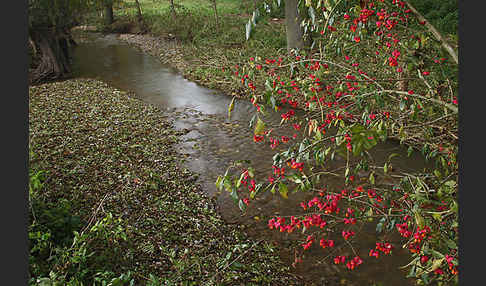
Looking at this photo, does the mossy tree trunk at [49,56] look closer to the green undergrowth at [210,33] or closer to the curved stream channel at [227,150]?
the curved stream channel at [227,150]

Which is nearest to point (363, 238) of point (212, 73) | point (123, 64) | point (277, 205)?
point (277, 205)

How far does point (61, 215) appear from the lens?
12.6 feet

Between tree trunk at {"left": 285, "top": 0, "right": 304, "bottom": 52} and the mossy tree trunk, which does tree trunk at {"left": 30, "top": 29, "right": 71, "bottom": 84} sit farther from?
tree trunk at {"left": 285, "top": 0, "right": 304, "bottom": 52}

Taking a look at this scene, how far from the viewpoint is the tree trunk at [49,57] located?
1160cm

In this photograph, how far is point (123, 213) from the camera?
445 cm

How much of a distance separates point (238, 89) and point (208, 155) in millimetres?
4012

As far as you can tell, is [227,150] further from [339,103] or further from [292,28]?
[292,28]

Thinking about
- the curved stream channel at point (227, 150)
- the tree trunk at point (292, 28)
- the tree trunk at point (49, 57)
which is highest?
the tree trunk at point (292, 28)

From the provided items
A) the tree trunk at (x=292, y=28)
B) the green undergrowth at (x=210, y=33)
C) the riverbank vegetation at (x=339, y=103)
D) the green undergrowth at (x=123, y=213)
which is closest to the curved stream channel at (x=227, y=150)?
the riverbank vegetation at (x=339, y=103)

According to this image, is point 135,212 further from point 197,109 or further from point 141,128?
point 197,109

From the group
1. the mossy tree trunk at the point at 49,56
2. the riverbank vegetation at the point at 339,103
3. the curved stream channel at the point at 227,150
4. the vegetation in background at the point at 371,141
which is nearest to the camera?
the vegetation in background at the point at 371,141

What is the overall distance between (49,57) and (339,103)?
11.5m

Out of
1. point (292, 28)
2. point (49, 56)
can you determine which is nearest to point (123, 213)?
point (292, 28)

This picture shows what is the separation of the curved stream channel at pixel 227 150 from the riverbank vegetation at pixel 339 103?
150 millimetres
